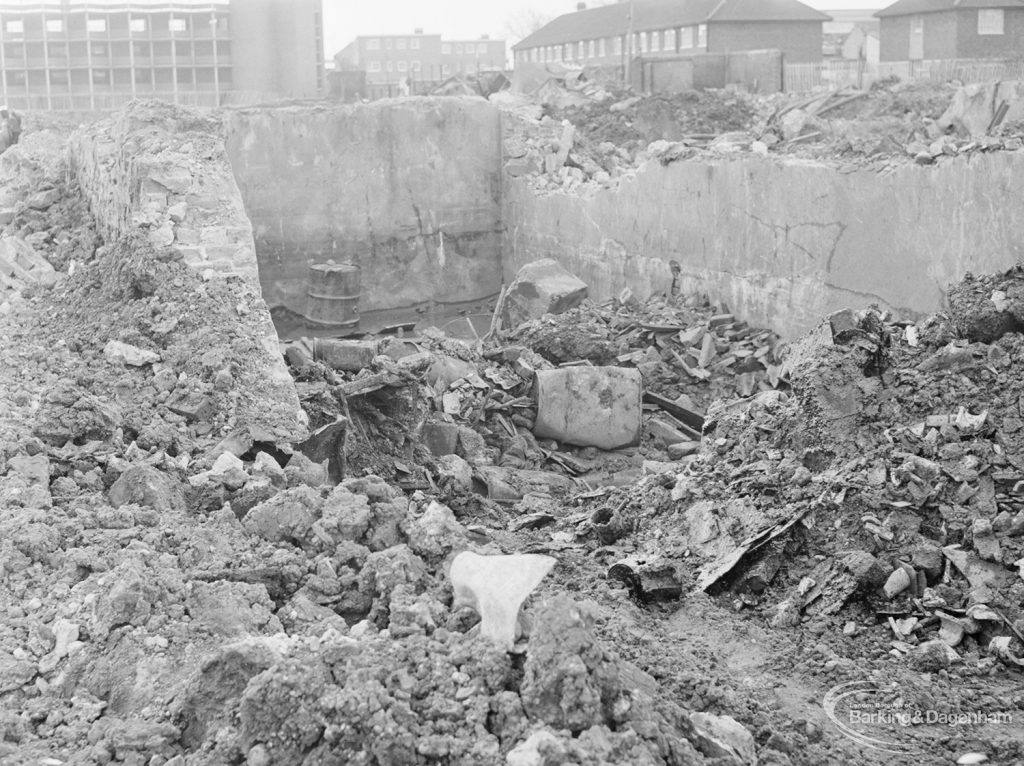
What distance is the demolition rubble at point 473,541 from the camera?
3.13 m

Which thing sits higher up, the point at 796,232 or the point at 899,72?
the point at 899,72

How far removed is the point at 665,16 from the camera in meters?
41.1

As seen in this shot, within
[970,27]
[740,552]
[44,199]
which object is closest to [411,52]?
[970,27]

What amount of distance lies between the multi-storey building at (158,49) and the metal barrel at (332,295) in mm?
18226

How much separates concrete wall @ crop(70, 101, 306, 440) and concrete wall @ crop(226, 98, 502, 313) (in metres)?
4.55

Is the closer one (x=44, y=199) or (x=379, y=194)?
(x=44, y=199)

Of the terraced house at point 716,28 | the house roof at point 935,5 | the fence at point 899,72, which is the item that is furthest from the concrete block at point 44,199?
the house roof at point 935,5

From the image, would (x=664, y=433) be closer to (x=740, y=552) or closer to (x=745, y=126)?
(x=740, y=552)

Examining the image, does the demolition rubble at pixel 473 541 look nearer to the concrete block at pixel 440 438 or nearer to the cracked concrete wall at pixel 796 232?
the concrete block at pixel 440 438

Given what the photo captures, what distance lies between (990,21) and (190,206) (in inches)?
1127

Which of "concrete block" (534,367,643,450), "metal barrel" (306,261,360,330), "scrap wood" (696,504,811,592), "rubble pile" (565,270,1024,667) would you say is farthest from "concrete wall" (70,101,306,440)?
"metal barrel" (306,261,360,330)

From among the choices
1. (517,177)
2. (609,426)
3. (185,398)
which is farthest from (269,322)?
(517,177)

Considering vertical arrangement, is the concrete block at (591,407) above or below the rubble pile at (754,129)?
below

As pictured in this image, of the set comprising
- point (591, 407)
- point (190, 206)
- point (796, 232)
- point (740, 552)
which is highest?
point (190, 206)
